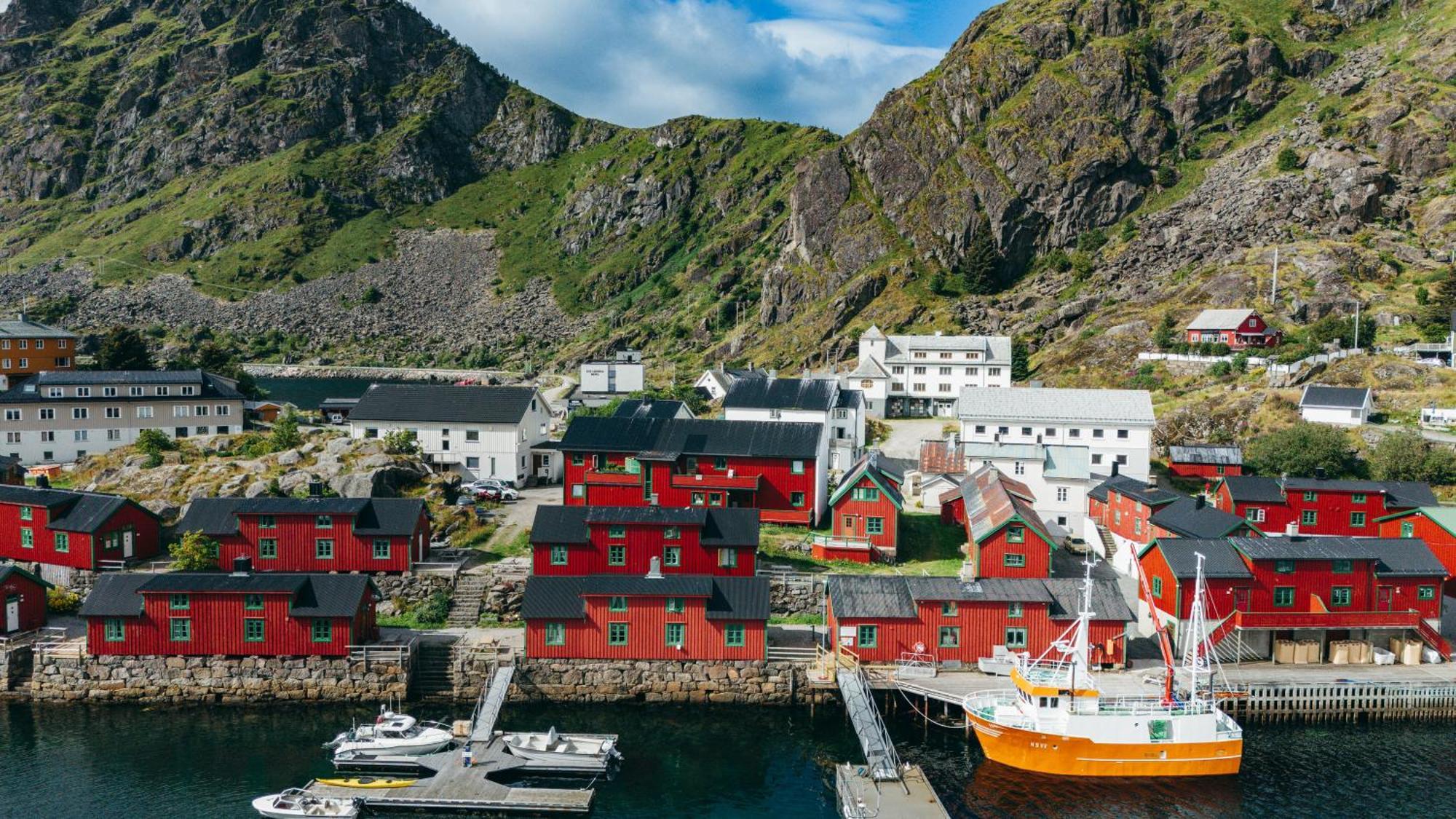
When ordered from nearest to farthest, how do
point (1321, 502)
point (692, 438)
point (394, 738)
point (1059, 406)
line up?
point (394, 738) → point (1321, 502) → point (692, 438) → point (1059, 406)

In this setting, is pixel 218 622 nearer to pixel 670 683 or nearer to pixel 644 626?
pixel 644 626

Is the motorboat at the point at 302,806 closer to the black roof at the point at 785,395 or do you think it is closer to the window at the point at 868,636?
the window at the point at 868,636

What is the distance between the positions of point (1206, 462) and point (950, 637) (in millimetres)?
43409

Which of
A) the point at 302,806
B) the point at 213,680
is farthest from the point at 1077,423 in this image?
the point at 213,680

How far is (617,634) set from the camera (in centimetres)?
4375

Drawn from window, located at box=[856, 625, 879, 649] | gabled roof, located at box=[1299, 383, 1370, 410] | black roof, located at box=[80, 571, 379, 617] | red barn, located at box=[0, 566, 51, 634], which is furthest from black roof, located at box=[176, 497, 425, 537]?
gabled roof, located at box=[1299, 383, 1370, 410]

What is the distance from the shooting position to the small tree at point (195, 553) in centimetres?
5019

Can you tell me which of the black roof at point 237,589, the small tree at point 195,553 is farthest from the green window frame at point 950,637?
the small tree at point 195,553

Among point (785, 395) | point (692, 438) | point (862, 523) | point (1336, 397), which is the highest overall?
point (785, 395)

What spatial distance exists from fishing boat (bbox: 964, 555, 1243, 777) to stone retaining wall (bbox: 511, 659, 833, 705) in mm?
8655

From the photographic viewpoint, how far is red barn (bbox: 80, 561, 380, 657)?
43.2 meters

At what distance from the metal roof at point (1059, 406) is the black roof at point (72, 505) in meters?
57.2

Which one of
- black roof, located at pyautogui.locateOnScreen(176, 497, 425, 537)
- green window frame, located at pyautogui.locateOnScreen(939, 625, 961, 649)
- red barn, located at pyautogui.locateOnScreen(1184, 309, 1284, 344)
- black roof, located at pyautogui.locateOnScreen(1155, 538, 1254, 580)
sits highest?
red barn, located at pyautogui.locateOnScreen(1184, 309, 1284, 344)

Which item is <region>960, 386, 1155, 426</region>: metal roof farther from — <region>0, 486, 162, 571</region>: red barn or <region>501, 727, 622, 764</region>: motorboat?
<region>0, 486, 162, 571</region>: red barn
